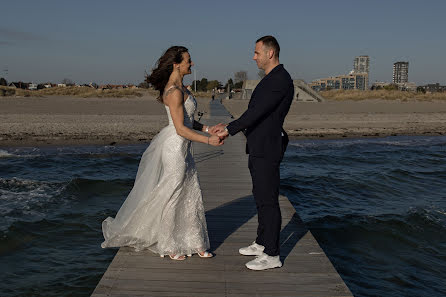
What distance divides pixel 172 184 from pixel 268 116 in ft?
3.67

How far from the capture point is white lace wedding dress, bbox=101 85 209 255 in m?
4.18

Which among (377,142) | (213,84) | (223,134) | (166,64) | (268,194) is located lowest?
(377,142)

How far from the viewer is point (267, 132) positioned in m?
3.88

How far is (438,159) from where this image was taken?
50.7 feet

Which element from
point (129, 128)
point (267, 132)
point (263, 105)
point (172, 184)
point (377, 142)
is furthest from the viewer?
point (129, 128)

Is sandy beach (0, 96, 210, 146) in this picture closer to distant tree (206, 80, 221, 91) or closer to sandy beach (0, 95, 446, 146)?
sandy beach (0, 95, 446, 146)

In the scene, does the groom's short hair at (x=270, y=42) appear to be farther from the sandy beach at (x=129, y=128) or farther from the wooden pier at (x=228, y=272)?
the sandy beach at (x=129, y=128)

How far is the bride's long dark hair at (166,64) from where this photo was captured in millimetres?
4043

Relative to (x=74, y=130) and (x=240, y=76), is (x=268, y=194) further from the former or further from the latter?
(x=240, y=76)

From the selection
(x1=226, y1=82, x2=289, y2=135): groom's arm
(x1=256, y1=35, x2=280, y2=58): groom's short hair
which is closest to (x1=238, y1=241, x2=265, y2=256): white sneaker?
(x1=226, y1=82, x2=289, y2=135): groom's arm

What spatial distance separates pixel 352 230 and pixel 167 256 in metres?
4.24

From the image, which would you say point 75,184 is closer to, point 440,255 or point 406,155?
point 440,255

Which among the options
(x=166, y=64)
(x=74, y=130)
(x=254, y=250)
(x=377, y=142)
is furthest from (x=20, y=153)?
(x=377, y=142)

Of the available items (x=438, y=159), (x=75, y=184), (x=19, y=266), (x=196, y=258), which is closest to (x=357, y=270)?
(x=196, y=258)
